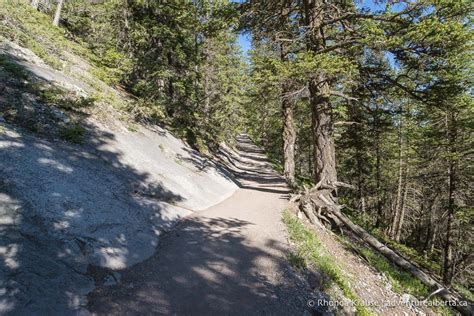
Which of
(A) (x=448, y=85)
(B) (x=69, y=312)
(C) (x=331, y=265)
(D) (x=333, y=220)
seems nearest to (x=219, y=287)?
(B) (x=69, y=312)

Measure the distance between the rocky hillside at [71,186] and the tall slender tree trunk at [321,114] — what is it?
14.7 feet

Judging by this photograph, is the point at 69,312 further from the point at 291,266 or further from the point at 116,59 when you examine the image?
the point at 116,59

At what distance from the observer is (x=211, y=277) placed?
17.1 feet

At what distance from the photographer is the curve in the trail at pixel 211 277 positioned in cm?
432

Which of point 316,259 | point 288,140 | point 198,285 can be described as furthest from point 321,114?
point 198,285

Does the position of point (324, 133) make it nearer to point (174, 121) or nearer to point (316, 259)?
point (316, 259)

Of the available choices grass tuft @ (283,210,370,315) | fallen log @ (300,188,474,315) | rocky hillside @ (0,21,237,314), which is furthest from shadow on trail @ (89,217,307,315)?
fallen log @ (300,188,474,315)

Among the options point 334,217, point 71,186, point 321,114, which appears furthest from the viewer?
point 321,114

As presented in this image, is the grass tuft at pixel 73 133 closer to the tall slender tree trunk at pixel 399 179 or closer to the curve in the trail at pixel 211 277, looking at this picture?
the curve in the trail at pixel 211 277

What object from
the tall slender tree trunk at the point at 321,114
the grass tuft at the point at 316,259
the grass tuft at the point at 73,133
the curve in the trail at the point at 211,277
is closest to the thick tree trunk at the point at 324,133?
the tall slender tree trunk at the point at 321,114

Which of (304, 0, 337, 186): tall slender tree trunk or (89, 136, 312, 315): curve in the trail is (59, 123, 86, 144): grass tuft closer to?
(89, 136, 312, 315): curve in the trail

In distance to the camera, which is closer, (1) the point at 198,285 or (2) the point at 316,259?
(1) the point at 198,285

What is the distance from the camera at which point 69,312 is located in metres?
3.69

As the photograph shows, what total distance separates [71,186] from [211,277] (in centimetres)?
393
